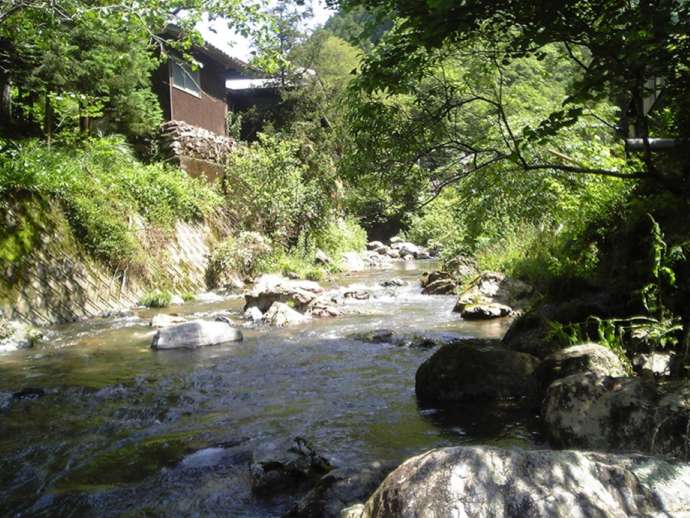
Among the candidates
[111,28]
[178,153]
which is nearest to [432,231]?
[178,153]

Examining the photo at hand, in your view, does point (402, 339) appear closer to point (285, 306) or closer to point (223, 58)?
point (285, 306)

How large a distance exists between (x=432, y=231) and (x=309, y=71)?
10.1 metres

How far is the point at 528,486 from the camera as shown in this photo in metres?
2.59

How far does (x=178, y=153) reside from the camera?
1881cm

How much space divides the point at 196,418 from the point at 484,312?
617cm

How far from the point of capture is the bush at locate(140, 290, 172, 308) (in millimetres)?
13016

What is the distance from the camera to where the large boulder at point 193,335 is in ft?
29.8

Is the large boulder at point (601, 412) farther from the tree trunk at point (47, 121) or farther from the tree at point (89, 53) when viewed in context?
the tree trunk at point (47, 121)

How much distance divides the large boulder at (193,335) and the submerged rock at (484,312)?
3.99 m

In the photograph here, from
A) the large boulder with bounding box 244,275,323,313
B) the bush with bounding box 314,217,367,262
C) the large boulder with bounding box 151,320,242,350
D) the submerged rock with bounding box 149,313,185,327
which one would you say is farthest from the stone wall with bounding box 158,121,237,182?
the large boulder with bounding box 151,320,242,350

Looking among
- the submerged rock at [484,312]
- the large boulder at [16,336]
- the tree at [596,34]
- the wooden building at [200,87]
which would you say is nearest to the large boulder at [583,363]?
the tree at [596,34]

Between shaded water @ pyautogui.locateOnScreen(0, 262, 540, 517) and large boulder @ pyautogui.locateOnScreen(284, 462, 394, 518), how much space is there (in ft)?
1.24

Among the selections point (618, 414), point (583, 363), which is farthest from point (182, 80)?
point (618, 414)

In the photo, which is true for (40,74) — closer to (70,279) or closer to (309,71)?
(70,279)
